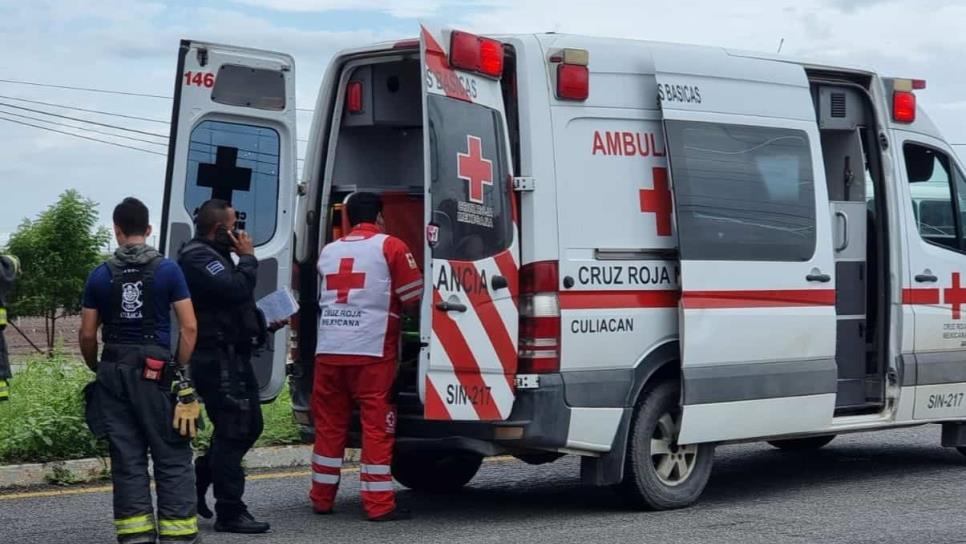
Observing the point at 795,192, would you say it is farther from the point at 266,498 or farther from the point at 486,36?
the point at 266,498

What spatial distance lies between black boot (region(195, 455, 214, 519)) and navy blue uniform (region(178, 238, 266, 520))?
247mm

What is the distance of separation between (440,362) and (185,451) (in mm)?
1271

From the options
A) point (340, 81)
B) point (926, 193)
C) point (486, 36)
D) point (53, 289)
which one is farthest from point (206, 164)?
point (53, 289)

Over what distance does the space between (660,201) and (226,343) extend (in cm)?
241

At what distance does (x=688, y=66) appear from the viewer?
8.20 meters

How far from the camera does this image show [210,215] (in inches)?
297

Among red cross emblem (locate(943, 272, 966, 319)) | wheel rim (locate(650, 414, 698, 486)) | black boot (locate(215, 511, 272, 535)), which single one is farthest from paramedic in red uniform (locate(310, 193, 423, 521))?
red cross emblem (locate(943, 272, 966, 319))

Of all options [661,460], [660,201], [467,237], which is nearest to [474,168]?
[467,237]

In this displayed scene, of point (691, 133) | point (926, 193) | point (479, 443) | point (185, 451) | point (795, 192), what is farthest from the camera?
point (926, 193)

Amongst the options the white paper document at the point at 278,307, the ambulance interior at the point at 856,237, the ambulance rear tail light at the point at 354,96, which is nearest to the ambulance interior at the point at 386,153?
the ambulance rear tail light at the point at 354,96

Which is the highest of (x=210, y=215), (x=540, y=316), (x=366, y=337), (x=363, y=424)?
(x=210, y=215)

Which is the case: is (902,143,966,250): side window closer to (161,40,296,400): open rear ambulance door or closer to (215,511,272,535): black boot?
(161,40,296,400): open rear ambulance door

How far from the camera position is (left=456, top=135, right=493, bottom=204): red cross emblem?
24.1 feet

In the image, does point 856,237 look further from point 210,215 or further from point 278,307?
point 210,215
